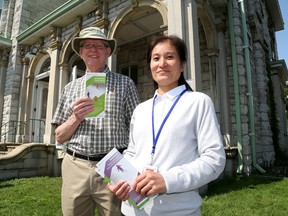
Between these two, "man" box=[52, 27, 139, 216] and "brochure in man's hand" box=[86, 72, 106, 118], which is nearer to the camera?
"brochure in man's hand" box=[86, 72, 106, 118]

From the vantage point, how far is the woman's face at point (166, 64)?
4.56 feet

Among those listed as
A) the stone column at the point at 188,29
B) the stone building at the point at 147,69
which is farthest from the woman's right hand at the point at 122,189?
the stone column at the point at 188,29

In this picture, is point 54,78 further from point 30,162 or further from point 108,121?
point 108,121

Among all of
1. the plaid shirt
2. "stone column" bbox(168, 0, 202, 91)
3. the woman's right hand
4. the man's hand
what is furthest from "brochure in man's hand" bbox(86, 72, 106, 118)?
"stone column" bbox(168, 0, 202, 91)

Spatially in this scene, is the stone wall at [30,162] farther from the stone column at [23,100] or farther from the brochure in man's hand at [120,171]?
the brochure in man's hand at [120,171]

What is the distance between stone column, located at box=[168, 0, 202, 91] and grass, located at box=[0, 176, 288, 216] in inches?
90.5

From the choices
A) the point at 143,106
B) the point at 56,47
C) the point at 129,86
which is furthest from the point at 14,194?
the point at 56,47

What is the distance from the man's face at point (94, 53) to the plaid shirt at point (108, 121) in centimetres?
11

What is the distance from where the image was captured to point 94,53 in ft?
6.60

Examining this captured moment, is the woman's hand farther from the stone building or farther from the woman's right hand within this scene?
the stone building

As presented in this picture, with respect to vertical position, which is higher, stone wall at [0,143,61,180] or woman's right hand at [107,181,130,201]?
woman's right hand at [107,181,130,201]

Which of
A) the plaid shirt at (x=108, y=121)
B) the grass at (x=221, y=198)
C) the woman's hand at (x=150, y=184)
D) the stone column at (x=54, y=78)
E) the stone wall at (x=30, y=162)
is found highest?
the stone column at (x=54, y=78)

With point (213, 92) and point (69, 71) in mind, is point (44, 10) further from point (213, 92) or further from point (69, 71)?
point (213, 92)

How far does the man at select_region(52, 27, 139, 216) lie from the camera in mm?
1830
